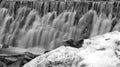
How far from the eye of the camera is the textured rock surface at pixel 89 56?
16.3 ft

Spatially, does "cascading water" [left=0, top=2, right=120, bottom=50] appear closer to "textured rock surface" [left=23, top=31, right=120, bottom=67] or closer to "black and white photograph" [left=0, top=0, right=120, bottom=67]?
"black and white photograph" [left=0, top=0, right=120, bottom=67]

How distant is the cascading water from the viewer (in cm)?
1680

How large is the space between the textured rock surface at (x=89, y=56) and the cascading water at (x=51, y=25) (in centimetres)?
907

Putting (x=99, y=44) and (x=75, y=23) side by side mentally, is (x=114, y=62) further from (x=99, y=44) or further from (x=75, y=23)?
(x=75, y=23)

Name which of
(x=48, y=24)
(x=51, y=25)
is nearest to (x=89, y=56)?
(x=51, y=25)

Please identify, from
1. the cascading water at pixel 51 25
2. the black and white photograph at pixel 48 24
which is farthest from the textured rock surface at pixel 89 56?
the cascading water at pixel 51 25

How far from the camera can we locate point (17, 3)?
77.4ft

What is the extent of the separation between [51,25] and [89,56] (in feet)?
45.9

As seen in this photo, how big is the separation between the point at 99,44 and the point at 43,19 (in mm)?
14551

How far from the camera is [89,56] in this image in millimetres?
5211

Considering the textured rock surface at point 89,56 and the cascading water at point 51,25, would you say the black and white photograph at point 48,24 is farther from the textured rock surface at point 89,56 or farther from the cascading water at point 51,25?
the textured rock surface at point 89,56

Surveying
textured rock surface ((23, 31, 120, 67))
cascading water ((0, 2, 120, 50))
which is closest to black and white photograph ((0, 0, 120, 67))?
cascading water ((0, 2, 120, 50))

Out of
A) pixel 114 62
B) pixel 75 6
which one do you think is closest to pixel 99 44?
pixel 114 62

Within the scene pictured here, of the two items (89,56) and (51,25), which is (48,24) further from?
(89,56)
